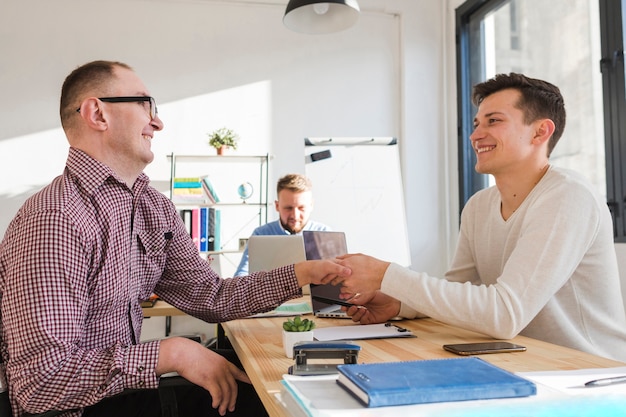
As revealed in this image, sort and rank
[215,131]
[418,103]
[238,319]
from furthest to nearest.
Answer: [418,103]
[215,131]
[238,319]

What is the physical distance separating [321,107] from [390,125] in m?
0.63

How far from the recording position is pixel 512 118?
5.95 ft

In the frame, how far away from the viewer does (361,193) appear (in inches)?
177

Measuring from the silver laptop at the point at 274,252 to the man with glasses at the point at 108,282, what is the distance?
745 mm

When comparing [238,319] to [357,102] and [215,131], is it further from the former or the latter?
[357,102]

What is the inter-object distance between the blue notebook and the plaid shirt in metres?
0.57

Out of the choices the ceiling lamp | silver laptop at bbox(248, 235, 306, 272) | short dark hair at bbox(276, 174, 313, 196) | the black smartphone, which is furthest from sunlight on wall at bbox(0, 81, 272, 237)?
the black smartphone

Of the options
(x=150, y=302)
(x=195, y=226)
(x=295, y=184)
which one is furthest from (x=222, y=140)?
(x=150, y=302)

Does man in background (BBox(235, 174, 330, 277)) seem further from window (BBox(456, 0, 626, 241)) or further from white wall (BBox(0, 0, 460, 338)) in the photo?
window (BBox(456, 0, 626, 241))

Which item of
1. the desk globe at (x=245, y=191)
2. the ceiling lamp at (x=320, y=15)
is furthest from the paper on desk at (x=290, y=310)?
the desk globe at (x=245, y=191)

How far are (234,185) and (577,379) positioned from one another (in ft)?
12.4

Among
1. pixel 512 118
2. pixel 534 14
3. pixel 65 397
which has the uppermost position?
pixel 534 14

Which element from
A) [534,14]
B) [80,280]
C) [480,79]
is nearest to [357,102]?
[480,79]

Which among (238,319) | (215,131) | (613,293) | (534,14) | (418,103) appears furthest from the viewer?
(418,103)
